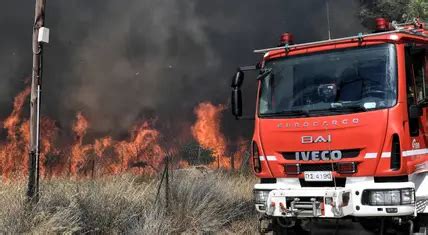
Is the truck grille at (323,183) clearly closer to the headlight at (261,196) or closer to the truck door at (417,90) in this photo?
the headlight at (261,196)

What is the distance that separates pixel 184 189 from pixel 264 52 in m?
2.55

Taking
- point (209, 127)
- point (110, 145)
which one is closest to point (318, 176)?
point (110, 145)

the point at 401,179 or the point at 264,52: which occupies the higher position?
the point at 264,52

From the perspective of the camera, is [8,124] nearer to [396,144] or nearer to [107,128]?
[107,128]

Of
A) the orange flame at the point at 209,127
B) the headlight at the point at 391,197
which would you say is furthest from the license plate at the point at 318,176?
the orange flame at the point at 209,127

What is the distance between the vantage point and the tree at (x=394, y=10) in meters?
11.7

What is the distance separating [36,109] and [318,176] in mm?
3686

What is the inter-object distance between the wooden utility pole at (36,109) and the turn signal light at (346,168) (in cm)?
359

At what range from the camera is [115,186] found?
6.71 meters

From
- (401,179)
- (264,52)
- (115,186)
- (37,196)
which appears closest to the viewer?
(401,179)

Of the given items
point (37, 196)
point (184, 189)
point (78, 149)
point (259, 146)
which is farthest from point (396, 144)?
point (78, 149)

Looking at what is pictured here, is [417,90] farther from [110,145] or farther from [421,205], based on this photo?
[110,145]

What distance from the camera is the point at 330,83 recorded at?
5527mm

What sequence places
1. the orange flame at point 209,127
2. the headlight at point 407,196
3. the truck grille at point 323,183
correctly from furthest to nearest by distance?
the orange flame at point 209,127 < the truck grille at point 323,183 < the headlight at point 407,196
